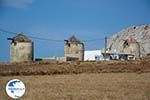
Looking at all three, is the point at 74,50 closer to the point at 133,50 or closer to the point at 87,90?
the point at 133,50

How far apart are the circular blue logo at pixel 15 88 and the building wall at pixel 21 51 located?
4605 cm

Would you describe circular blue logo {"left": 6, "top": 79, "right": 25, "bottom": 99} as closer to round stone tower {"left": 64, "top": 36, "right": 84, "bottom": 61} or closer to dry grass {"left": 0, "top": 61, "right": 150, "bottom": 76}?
dry grass {"left": 0, "top": 61, "right": 150, "bottom": 76}

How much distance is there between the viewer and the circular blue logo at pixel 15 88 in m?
5.73

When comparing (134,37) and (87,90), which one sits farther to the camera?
(134,37)

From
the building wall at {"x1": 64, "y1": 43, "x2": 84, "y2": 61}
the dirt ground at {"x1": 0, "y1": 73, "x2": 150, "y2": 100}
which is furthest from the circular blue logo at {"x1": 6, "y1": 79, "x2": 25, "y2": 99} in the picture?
the building wall at {"x1": 64, "y1": 43, "x2": 84, "y2": 61}

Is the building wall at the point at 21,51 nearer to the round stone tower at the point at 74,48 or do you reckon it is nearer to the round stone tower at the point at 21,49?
the round stone tower at the point at 21,49

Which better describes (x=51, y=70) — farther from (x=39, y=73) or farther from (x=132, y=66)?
(x=132, y=66)

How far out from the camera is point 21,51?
52719mm

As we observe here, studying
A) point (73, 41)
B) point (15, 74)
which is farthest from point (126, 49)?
point (15, 74)

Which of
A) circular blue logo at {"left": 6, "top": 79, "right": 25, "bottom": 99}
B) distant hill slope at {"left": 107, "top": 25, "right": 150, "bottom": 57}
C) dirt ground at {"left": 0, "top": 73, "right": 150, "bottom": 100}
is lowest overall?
dirt ground at {"left": 0, "top": 73, "right": 150, "bottom": 100}

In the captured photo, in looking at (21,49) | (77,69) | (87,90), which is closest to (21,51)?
(21,49)

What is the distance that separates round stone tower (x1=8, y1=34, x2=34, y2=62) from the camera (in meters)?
52.0

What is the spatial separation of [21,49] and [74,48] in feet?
40.1

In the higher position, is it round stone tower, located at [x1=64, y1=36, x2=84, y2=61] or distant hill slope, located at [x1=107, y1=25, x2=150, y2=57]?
distant hill slope, located at [x1=107, y1=25, x2=150, y2=57]
